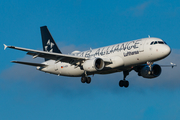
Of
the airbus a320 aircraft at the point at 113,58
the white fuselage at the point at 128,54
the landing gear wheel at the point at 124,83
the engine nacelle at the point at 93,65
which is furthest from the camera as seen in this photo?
the landing gear wheel at the point at 124,83

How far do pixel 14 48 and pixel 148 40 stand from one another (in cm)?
1661

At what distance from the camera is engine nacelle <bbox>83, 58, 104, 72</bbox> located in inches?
1811

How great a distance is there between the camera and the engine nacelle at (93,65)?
46.0m

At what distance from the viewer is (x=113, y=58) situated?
152 feet

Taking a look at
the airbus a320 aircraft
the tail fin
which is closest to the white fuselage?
the airbus a320 aircraft

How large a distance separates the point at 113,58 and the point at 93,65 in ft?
9.26

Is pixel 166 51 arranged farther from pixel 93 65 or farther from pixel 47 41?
pixel 47 41

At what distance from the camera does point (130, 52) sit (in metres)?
45.2

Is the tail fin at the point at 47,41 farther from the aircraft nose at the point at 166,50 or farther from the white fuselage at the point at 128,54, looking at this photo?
the aircraft nose at the point at 166,50

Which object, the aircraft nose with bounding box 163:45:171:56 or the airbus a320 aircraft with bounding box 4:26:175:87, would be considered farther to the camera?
the airbus a320 aircraft with bounding box 4:26:175:87

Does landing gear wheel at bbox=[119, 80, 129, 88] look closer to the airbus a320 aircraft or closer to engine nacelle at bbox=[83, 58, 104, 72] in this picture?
the airbus a320 aircraft

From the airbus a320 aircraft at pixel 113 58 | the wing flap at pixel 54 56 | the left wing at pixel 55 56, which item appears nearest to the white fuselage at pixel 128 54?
the airbus a320 aircraft at pixel 113 58

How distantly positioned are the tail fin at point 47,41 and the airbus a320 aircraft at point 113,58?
5518 millimetres

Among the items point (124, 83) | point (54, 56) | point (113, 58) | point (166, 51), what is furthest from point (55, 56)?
point (166, 51)
